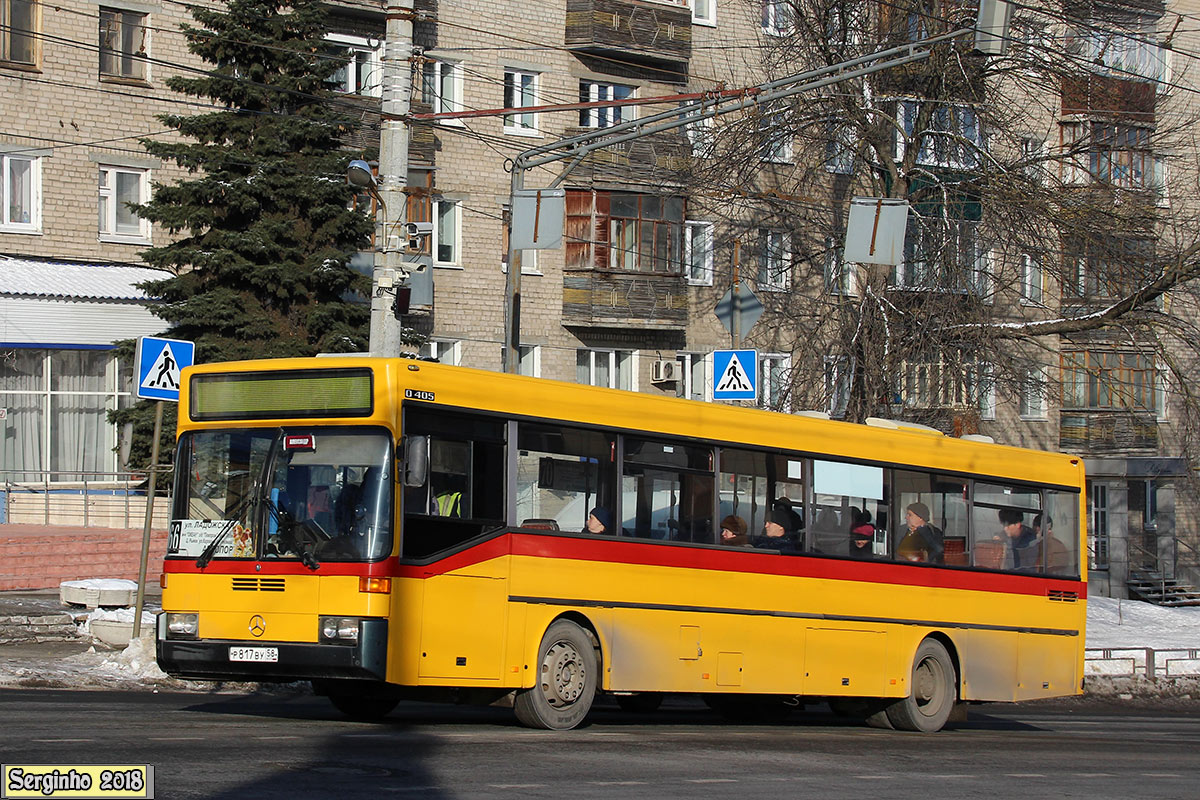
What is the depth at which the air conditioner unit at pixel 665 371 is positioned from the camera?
39.4 m

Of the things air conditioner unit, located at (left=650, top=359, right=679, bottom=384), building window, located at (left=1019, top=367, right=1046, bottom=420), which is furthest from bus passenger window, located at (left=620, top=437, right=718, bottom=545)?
air conditioner unit, located at (left=650, top=359, right=679, bottom=384)

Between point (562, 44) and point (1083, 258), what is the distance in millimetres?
14717

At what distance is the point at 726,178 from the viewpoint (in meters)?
31.7

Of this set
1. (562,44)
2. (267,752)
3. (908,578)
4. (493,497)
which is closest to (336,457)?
(493,497)

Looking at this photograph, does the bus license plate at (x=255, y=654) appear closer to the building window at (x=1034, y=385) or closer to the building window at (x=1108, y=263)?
the building window at (x=1108, y=263)

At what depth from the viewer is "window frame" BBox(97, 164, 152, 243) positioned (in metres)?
32.9

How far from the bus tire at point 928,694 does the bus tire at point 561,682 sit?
4.95m

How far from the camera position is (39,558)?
82.2 feet

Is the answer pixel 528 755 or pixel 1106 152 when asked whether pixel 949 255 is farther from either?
pixel 528 755

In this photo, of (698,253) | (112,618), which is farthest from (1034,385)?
(112,618)

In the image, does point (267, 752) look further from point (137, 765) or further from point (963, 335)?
point (963, 335)

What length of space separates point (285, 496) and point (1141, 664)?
59.5ft

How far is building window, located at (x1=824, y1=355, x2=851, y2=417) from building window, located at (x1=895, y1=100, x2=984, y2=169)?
416 cm

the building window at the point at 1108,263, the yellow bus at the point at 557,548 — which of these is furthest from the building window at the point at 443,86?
the yellow bus at the point at 557,548
